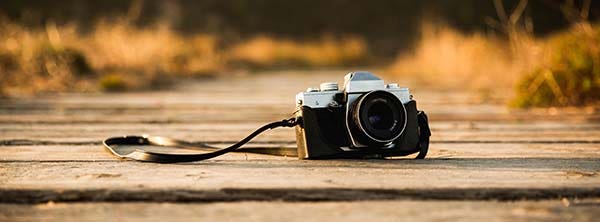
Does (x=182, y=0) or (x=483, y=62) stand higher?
(x=182, y=0)

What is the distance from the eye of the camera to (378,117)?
1651 mm

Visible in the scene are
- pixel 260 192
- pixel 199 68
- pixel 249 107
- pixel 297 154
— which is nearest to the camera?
pixel 260 192

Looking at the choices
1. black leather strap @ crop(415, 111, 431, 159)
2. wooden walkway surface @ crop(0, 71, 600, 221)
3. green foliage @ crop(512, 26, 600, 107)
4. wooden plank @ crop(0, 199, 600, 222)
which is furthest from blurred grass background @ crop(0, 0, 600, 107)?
wooden plank @ crop(0, 199, 600, 222)

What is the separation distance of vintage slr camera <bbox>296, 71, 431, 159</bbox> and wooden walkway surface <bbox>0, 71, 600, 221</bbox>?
0.03 m

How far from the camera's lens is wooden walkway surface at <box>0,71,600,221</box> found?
1.17m

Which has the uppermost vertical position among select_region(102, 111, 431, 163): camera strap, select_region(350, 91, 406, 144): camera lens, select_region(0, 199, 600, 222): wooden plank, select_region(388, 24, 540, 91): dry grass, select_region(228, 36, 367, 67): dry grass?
select_region(228, 36, 367, 67): dry grass

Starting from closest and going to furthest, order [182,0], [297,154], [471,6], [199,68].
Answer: [297,154]
[199,68]
[471,6]
[182,0]

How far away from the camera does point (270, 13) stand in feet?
81.1

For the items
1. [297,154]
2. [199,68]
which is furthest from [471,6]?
[297,154]

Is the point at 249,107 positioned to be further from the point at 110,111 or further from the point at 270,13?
the point at 270,13

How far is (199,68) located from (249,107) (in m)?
5.05

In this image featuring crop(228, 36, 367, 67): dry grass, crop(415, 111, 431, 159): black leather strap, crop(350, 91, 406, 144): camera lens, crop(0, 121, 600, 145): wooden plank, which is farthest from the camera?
crop(228, 36, 367, 67): dry grass

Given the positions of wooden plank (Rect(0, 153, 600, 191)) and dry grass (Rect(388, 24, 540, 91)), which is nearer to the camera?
wooden plank (Rect(0, 153, 600, 191))

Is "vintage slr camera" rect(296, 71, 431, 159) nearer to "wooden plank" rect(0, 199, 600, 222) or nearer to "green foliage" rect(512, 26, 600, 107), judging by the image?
"wooden plank" rect(0, 199, 600, 222)
